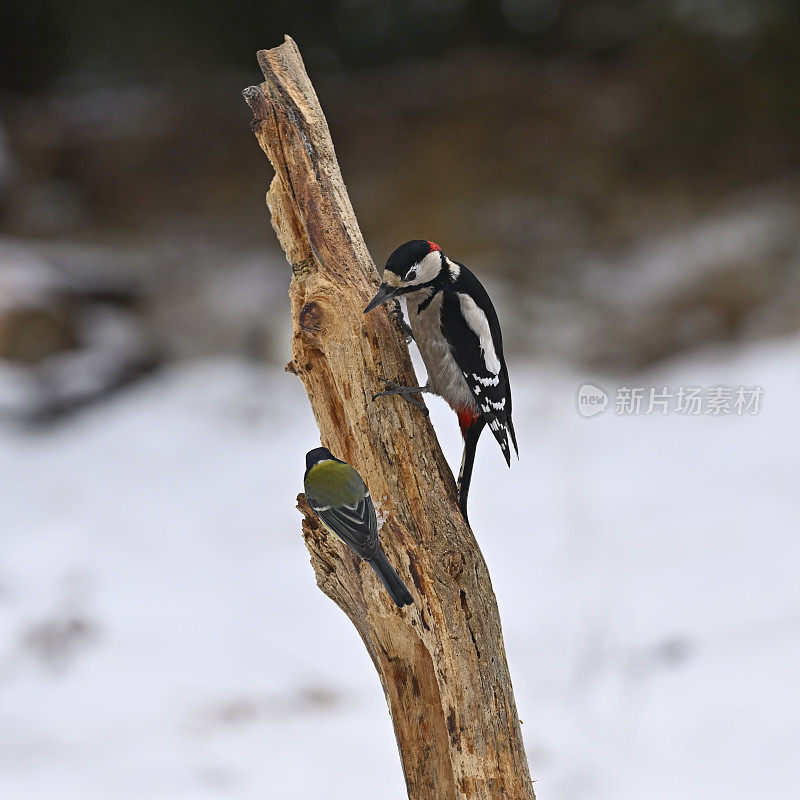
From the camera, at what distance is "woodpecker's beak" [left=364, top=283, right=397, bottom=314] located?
1.39 metres

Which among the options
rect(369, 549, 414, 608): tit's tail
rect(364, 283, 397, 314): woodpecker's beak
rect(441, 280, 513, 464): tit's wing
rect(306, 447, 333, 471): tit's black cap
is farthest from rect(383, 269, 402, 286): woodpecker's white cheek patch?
rect(369, 549, 414, 608): tit's tail

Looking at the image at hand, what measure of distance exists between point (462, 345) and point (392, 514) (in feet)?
1.04

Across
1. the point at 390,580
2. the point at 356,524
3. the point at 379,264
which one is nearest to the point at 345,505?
the point at 356,524

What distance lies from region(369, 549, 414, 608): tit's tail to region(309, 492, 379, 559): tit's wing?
0.09ft

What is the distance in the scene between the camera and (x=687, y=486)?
140 inches

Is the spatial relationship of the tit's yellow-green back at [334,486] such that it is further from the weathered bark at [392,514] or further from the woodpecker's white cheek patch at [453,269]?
the woodpecker's white cheek patch at [453,269]

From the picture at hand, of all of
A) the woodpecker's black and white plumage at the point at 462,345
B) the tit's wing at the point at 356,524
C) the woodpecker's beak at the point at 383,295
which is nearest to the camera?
the tit's wing at the point at 356,524

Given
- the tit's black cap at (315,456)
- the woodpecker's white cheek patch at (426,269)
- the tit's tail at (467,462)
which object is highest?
the woodpecker's white cheek patch at (426,269)

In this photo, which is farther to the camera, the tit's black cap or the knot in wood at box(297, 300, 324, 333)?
the knot in wood at box(297, 300, 324, 333)

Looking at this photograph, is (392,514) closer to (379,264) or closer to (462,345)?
(462,345)

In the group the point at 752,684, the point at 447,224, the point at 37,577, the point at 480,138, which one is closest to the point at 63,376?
the point at 37,577

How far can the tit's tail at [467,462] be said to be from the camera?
1453 mm

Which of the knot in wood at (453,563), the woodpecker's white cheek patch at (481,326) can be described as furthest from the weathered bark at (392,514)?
the woodpecker's white cheek patch at (481,326)

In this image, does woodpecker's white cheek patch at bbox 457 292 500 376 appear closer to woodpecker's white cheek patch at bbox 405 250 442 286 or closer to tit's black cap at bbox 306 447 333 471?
woodpecker's white cheek patch at bbox 405 250 442 286
